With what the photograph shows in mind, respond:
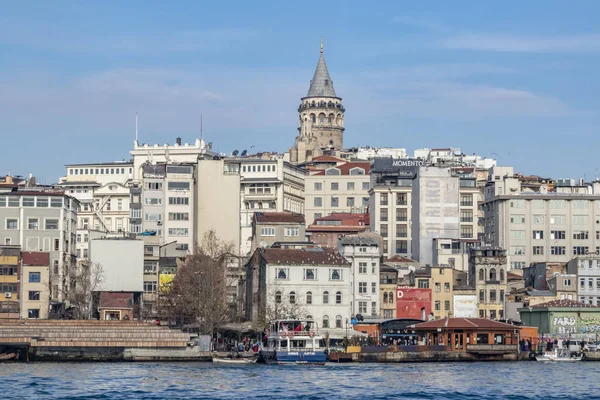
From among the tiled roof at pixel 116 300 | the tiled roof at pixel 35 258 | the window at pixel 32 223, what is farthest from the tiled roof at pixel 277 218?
the tiled roof at pixel 35 258

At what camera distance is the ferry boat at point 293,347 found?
371 ft

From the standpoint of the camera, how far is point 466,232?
581ft

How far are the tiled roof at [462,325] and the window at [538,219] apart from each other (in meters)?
47.3

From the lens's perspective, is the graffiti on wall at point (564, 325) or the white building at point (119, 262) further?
the white building at point (119, 262)

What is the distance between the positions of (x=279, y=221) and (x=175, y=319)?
32.4 metres

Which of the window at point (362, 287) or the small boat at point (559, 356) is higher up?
the window at point (362, 287)

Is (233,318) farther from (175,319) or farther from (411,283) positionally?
(411,283)

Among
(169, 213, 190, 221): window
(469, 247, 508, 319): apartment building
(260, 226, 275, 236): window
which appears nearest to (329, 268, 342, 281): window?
(469, 247, 508, 319): apartment building

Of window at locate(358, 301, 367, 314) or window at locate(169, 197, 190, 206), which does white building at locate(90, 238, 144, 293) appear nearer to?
window at locate(358, 301, 367, 314)

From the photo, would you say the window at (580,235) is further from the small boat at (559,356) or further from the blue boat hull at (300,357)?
the blue boat hull at (300,357)

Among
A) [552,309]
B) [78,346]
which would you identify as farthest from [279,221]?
[78,346]

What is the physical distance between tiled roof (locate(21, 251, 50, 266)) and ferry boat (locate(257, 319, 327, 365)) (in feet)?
105

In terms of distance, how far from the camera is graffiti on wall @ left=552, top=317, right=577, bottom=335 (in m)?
142

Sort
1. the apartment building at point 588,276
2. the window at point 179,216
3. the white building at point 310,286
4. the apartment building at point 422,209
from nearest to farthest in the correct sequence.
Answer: the white building at point 310,286, the apartment building at point 588,276, the apartment building at point 422,209, the window at point 179,216
